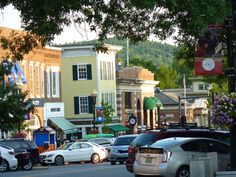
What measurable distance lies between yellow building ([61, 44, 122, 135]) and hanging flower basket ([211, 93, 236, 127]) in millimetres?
58282

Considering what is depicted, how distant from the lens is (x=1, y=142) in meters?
39.5

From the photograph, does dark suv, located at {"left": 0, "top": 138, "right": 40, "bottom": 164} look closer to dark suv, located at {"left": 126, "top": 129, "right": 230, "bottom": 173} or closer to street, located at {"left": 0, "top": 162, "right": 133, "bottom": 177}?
street, located at {"left": 0, "top": 162, "right": 133, "bottom": 177}

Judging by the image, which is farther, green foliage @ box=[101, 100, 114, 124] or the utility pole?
green foliage @ box=[101, 100, 114, 124]

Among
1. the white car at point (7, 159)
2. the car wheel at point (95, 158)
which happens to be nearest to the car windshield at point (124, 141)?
the car wheel at point (95, 158)

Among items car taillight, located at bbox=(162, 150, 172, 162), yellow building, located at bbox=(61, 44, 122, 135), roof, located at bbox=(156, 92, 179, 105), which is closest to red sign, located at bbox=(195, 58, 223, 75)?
car taillight, located at bbox=(162, 150, 172, 162)

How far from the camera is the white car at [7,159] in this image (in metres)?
38.0

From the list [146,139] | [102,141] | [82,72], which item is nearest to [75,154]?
[102,141]

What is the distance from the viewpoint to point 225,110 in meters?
18.4

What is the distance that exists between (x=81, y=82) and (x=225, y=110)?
5961cm

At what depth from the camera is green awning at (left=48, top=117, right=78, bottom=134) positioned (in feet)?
226

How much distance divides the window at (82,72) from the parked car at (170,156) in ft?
176

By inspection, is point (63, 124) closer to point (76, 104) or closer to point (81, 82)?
point (76, 104)

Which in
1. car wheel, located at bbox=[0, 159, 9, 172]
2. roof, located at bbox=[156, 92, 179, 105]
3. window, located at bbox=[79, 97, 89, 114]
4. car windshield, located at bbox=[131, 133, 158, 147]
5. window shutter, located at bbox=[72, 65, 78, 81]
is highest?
window shutter, located at bbox=[72, 65, 78, 81]

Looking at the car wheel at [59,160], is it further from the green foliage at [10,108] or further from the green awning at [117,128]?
the green awning at [117,128]
